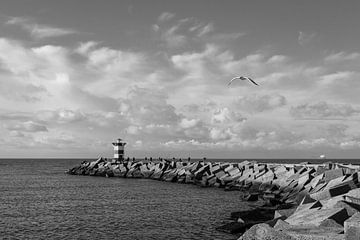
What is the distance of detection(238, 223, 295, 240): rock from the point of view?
11336 mm

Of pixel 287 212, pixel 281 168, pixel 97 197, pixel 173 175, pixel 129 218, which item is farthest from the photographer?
pixel 173 175

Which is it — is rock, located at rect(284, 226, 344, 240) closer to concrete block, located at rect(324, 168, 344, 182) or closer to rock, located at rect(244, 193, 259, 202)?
concrete block, located at rect(324, 168, 344, 182)

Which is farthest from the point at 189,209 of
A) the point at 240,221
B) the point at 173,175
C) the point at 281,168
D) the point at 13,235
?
the point at 173,175

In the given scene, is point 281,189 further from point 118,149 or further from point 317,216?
point 118,149

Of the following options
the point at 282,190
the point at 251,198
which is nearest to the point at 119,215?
the point at 251,198

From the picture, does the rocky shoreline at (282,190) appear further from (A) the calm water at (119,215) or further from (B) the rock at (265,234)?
(A) the calm water at (119,215)

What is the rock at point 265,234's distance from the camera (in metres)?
11.3

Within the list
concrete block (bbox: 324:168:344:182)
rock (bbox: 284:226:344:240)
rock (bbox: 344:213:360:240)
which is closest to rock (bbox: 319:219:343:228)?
rock (bbox: 284:226:344:240)

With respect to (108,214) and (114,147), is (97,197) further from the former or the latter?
(114,147)

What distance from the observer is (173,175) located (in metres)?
56.8

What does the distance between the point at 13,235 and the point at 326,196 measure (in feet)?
52.2

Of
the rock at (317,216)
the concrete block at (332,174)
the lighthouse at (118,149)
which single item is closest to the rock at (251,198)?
the concrete block at (332,174)

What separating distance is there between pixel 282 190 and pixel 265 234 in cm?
2310

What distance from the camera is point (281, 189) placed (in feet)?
112
